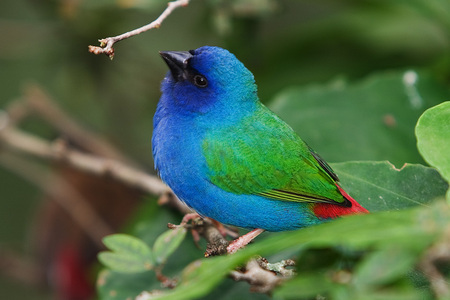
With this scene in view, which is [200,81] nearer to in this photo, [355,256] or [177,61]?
[177,61]

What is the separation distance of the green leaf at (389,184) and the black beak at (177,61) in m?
0.77

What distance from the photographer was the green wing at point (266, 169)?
230cm

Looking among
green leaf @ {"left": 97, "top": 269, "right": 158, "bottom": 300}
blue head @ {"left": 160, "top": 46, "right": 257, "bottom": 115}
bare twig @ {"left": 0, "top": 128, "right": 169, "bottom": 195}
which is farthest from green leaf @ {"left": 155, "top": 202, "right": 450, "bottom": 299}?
bare twig @ {"left": 0, "top": 128, "right": 169, "bottom": 195}

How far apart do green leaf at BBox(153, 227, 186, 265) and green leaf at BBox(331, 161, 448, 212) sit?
2.18 ft

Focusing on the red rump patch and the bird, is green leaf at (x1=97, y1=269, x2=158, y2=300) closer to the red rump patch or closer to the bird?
the bird

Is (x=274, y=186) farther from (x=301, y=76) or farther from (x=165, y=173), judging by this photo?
(x=301, y=76)

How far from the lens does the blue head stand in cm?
242

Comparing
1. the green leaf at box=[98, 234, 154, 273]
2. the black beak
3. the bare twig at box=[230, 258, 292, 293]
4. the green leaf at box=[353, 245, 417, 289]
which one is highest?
the black beak

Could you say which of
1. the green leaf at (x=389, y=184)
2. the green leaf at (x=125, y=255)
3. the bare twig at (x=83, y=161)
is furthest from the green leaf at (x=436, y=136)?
the bare twig at (x=83, y=161)

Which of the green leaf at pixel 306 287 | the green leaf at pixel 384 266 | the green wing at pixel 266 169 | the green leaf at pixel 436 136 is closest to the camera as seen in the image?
the green leaf at pixel 384 266

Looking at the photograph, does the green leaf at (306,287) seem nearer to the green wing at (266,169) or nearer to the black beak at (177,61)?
the green wing at (266,169)

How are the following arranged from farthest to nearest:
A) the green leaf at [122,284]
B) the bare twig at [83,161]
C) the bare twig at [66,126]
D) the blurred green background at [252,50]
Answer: the bare twig at [66,126], the blurred green background at [252,50], the bare twig at [83,161], the green leaf at [122,284]

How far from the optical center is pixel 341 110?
10.7ft

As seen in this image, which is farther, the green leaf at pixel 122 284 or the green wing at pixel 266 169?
the green leaf at pixel 122 284
